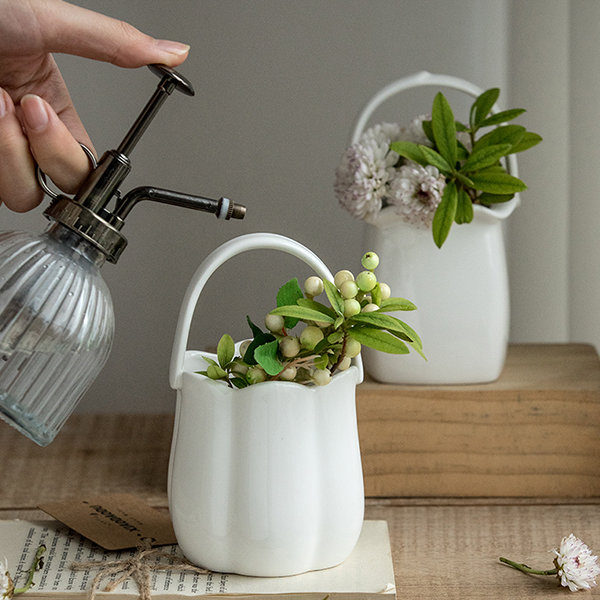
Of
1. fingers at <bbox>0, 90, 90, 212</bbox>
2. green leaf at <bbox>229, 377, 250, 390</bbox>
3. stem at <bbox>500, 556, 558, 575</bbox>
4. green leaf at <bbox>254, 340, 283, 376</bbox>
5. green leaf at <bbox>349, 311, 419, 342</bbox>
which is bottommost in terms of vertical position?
stem at <bbox>500, 556, 558, 575</bbox>

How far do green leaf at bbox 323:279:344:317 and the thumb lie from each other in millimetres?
180

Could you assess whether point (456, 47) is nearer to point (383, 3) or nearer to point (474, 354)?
→ point (383, 3)

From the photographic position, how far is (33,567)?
0.58 metres

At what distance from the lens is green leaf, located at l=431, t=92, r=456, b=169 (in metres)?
0.77

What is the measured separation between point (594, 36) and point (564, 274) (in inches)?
12.2

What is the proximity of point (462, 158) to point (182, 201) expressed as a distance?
36 cm

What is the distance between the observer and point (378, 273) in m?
0.82

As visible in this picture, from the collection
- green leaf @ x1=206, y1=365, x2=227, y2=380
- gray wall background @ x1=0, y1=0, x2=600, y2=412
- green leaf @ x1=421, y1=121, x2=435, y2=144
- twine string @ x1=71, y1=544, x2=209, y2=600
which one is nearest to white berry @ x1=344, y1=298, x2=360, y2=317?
green leaf @ x1=206, y1=365, x2=227, y2=380

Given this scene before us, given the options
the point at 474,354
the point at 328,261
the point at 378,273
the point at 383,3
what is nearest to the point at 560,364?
the point at 474,354

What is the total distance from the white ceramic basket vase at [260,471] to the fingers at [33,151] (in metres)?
0.11

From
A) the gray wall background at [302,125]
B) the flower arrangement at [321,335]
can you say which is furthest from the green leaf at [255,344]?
the gray wall background at [302,125]

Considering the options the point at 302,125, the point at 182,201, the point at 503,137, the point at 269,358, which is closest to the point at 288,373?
the point at 269,358

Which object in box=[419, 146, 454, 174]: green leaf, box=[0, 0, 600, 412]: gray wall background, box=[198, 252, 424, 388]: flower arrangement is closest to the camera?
box=[198, 252, 424, 388]: flower arrangement

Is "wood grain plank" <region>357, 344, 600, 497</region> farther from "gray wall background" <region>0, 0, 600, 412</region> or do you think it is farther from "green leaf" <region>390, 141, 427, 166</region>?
"gray wall background" <region>0, 0, 600, 412</region>
